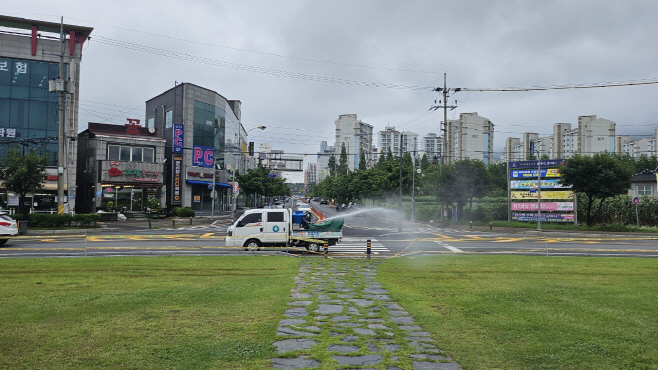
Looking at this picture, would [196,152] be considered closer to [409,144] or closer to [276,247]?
[276,247]

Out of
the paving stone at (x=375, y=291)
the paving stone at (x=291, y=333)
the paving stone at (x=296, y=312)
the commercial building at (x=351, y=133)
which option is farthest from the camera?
the commercial building at (x=351, y=133)

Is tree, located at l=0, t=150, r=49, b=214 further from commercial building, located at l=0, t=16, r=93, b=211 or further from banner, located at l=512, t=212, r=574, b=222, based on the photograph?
banner, located at l=512, t=212, r=574, b=222

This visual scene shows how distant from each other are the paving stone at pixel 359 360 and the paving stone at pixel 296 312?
239 cm

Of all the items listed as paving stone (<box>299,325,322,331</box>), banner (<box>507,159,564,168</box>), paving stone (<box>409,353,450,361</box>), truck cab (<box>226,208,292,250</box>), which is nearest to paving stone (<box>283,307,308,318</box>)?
paving stone (<box>299,325,322,331</box>)

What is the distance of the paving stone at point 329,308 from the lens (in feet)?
28.5

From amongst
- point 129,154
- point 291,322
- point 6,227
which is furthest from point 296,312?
point 129,154

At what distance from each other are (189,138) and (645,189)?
5223cm

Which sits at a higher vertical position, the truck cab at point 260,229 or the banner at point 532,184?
the banner at point 532,184

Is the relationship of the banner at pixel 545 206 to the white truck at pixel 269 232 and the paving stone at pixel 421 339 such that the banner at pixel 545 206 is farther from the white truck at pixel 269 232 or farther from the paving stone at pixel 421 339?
the paving stone at pixel 421 339

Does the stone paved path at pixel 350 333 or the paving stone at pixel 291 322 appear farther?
the paving stone at pixel 291 322

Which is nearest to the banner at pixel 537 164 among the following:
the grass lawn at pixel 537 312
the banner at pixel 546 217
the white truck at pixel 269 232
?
the banner at pixel 546 217

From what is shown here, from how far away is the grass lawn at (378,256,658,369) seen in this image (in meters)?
5.98

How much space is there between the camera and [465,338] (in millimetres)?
6852

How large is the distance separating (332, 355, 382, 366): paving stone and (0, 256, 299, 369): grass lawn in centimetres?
98
